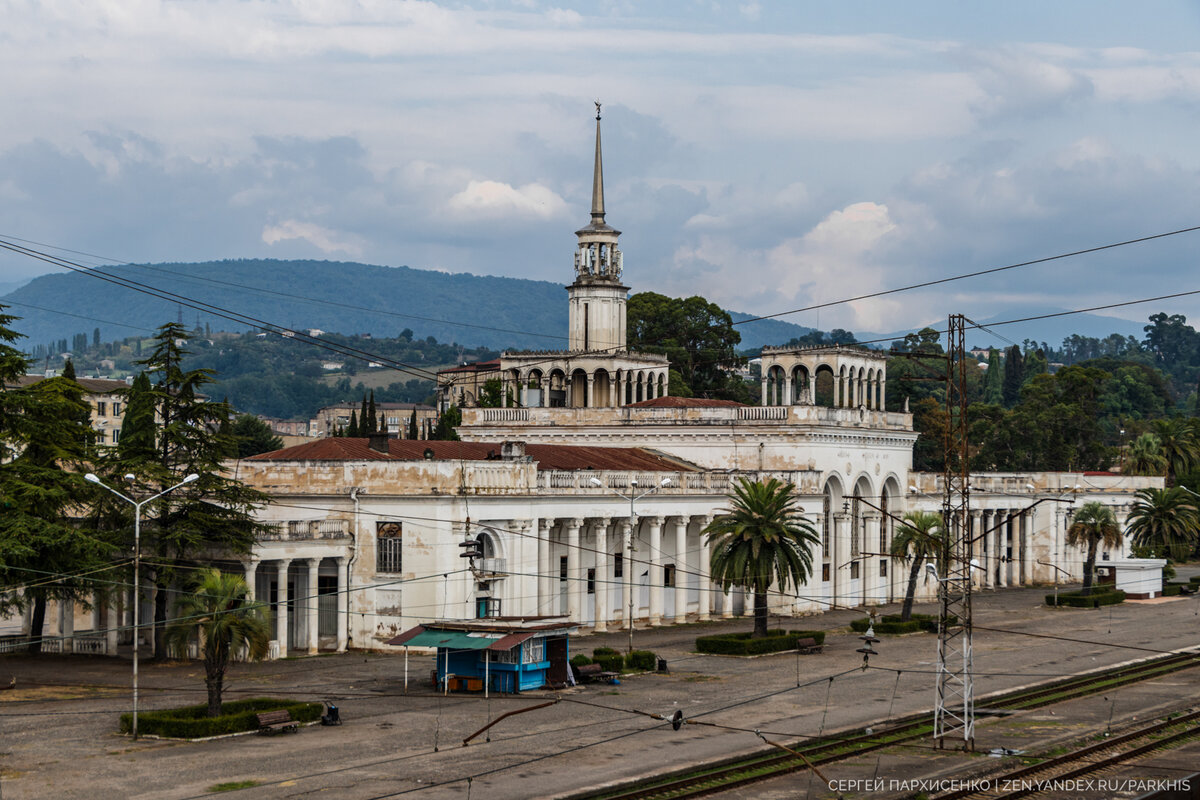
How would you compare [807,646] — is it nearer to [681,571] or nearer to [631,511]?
[631,511]

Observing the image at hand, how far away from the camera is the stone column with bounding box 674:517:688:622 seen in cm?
7944

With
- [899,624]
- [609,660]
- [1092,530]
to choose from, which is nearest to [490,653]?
[609,660]

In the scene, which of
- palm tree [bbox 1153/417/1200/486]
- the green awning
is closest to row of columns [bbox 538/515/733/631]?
the green awning

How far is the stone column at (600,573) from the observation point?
74.6 meters

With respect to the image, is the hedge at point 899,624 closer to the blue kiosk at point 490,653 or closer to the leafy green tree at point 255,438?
the blue kiosk at point 490,653

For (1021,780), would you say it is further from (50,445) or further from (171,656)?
(50,445)

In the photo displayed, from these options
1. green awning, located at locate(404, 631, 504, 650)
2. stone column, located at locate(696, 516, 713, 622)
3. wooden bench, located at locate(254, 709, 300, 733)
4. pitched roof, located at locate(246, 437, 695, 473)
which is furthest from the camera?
stone column, located at locate(696, 516, 713, 622)

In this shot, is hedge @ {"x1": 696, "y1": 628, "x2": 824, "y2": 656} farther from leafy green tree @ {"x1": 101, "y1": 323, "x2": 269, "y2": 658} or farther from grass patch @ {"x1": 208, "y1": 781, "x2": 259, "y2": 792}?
grass patch @ {"x1": 208, "y1": 781, "x2": 259, "y2": 792}

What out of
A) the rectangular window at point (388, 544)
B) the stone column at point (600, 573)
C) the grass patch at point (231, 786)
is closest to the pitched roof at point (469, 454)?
the rectangular window at point (388, 544)

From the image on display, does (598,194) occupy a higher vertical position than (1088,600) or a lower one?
higher

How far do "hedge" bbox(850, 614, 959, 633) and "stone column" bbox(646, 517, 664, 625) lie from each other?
9509 mm

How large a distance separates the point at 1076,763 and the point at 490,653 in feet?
66.3

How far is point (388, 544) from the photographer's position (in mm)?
66375

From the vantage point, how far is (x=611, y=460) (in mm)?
82750
